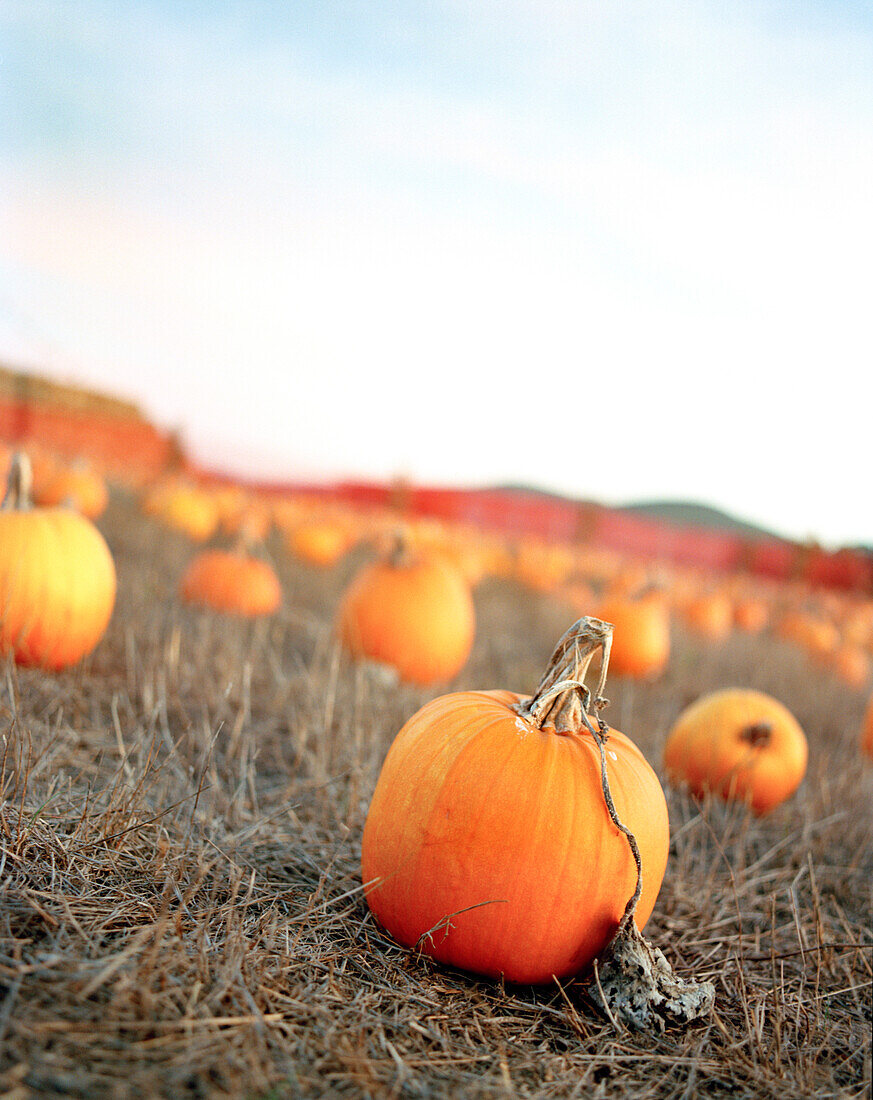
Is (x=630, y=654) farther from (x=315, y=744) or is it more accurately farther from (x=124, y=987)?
(x=124, y=987)

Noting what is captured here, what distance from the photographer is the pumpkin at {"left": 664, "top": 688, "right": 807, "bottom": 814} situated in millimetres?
3447

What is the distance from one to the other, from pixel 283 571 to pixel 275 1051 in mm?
7073

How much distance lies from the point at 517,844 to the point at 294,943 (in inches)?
22.0

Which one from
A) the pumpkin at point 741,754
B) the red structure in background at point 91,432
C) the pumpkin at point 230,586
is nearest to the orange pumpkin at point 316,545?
the pumpkin at point 230,586

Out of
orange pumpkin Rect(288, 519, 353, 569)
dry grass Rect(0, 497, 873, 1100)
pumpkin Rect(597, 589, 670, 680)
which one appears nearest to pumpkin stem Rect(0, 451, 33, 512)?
dry grass Rect(0, 497, 873, 1100)

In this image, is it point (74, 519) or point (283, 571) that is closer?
point (74, 519)

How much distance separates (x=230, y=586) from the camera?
18.7 ft

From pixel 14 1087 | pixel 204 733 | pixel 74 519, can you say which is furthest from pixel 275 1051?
pixel 74 519

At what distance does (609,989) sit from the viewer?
A: 183 cm

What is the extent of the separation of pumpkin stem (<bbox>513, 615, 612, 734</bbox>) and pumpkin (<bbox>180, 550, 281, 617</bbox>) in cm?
381

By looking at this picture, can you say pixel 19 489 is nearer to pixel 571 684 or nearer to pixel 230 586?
pixel 230 586

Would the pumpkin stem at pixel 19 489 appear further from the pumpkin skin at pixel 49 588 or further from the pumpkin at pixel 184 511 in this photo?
the pumpkin at pixel 184 511

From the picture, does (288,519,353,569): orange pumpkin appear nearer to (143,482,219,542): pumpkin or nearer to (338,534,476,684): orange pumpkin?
(143,482,219,542): pumpkin

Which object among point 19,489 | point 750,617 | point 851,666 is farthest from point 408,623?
point 750,617
